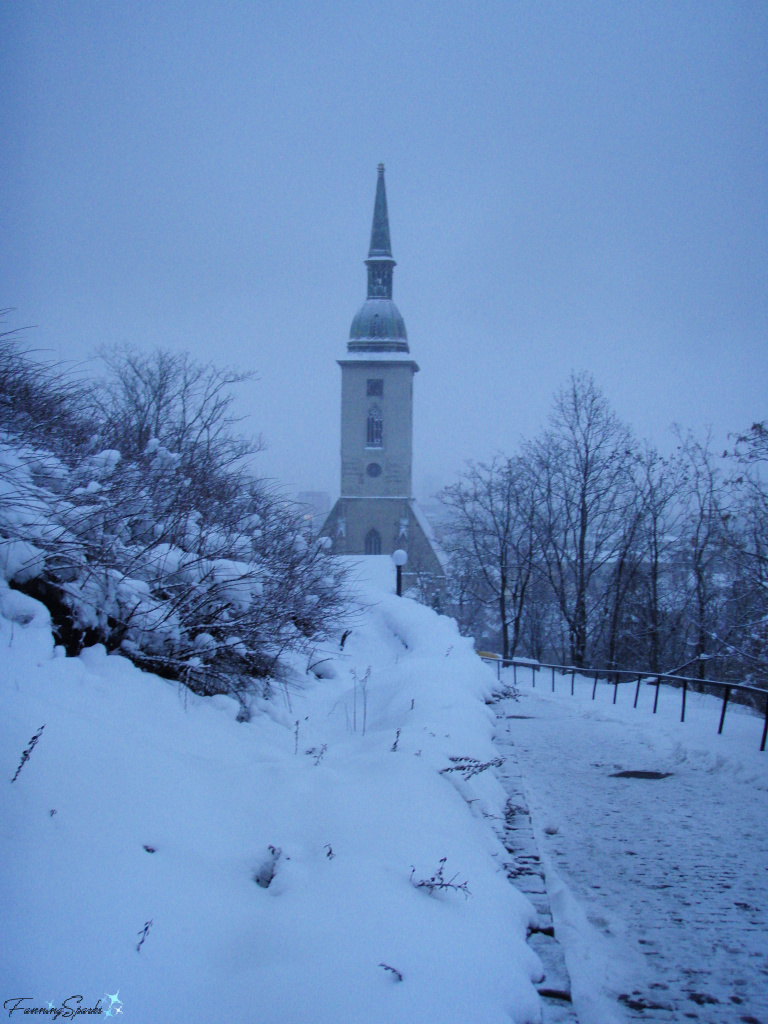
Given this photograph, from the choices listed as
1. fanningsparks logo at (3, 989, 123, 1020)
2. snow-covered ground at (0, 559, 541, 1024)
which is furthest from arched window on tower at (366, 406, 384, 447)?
fanningsparks logo at (3, 989, 123, 1020)

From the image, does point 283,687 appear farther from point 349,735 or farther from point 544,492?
point 544,492

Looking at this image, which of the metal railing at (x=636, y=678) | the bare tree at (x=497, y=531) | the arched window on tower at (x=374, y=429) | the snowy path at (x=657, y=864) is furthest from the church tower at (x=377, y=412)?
the snowy path at (x=657, y=864)

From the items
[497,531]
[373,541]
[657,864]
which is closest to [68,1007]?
[657,864]

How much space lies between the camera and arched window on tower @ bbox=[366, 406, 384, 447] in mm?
50781

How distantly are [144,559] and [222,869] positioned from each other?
4.05 metres

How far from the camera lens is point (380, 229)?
5062 cm

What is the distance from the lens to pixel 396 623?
15.8m

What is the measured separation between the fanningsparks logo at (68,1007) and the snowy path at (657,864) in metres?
2.26

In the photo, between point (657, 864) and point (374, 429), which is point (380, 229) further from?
point (657, 864)

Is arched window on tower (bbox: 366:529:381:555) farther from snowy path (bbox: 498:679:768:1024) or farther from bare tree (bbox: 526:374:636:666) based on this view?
snowy path (bbox: 498:679:768:1024)

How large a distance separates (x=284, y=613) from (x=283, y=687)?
92 cm

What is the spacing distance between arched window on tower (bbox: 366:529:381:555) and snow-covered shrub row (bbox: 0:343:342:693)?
37.8 metres

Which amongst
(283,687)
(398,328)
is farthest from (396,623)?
(398,328)

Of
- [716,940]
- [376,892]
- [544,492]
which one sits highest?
[544,492]
